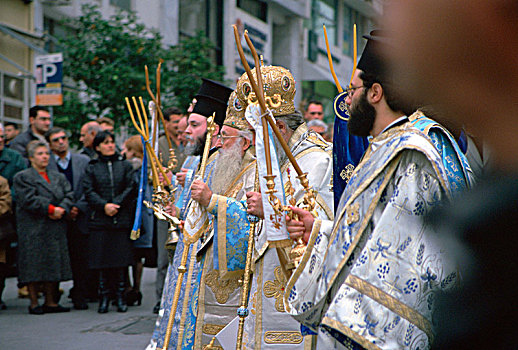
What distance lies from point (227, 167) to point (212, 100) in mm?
1179

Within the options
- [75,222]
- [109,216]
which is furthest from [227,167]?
[75,222]

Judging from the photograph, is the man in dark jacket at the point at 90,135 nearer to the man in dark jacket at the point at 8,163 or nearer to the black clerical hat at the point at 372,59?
the man in dark jacket at the point at 8,163

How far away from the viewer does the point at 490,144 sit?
1041 mm

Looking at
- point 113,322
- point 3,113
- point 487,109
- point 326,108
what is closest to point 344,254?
point 487,109

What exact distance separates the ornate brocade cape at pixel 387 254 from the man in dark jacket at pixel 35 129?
8.62 m

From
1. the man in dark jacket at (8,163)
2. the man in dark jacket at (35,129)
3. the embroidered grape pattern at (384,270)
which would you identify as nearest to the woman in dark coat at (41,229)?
the man in dark jacket at (8,163)

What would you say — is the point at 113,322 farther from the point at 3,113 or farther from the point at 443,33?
the point at 3,113

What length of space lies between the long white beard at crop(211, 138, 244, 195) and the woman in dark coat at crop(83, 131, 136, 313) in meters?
4.57

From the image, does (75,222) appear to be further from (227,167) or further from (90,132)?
(227,167)

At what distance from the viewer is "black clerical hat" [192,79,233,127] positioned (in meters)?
6.04

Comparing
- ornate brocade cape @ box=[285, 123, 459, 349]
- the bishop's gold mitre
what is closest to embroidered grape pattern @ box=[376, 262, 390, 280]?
ornate brocade cape @ box=[285, 123, 459, 349]

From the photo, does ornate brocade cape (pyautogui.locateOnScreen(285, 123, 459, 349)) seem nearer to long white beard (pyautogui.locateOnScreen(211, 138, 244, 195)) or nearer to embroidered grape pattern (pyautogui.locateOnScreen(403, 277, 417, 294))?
embroidered grape pattern (pyautogui.locateOnScreen(403, 277, 417, 294))

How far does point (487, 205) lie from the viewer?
99cm

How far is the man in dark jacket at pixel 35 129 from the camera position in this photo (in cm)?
1040
